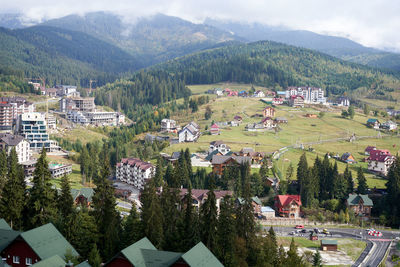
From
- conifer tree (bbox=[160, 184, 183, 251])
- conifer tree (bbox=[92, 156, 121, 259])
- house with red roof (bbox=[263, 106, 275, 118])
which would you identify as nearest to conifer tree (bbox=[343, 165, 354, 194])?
conifer tree (bbox=[160, 184, 183, 251])

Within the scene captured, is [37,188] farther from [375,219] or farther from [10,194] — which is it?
[375,219]

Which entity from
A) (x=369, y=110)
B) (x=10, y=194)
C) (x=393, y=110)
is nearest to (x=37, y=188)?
(x=10, y=194)

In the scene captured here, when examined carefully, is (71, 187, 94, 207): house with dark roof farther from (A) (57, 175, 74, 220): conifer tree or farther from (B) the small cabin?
(B) the small cabin

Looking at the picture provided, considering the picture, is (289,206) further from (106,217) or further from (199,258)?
(199,258)

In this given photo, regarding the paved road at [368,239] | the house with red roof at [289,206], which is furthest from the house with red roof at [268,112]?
the paved road at [368,239]

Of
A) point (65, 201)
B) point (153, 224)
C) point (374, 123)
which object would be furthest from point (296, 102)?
point (153, 224)
